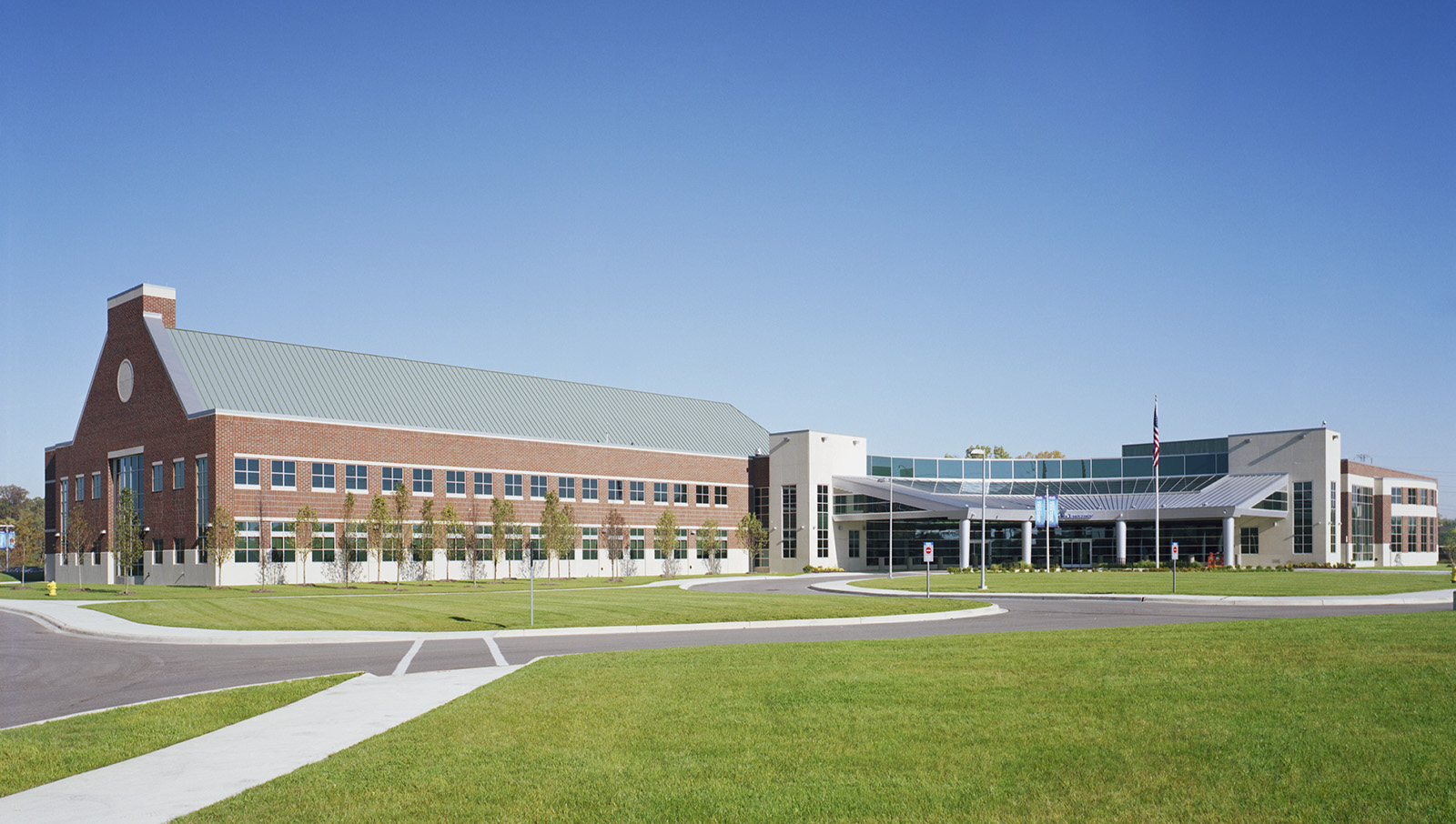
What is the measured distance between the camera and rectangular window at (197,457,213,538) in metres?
54.9

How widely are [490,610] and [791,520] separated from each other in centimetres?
5171

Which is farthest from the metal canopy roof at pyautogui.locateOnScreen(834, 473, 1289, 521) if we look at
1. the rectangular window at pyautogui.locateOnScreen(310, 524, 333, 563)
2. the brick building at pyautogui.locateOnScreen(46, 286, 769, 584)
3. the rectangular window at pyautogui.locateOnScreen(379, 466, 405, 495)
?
the rectangular window at pyautogui.locateOnScreen(310, 524, 333, 563)

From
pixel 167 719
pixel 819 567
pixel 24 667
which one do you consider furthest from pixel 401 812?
pixel 819 567

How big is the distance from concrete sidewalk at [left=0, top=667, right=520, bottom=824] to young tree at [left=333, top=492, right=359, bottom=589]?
45.6 m

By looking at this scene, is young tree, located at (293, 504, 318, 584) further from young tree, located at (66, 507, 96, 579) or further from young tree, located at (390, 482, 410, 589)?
young tree, located at (66, 507, 96, 579)

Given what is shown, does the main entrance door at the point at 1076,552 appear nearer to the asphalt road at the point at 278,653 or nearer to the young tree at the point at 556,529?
the young tree at the point at 556,529

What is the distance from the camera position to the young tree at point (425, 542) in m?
61.1

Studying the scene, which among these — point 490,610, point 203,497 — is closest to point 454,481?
point 203,497

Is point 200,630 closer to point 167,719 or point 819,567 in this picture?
point 167,719

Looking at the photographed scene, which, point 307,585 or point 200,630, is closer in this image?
point 200,630

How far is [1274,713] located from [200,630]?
914 inches

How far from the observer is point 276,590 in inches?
2014

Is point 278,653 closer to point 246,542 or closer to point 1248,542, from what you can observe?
point 246,542

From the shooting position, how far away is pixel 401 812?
8188 millimetres
